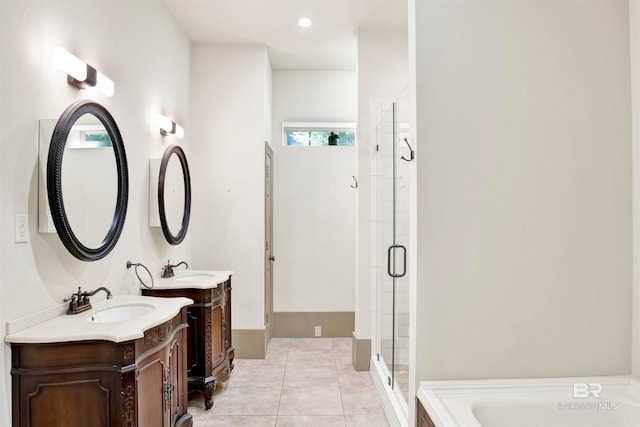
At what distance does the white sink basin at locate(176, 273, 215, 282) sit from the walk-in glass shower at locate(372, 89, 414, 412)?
1.44 meters

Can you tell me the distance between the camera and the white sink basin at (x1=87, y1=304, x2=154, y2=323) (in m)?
2.08

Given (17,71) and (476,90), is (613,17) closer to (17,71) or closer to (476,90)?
(476,90)

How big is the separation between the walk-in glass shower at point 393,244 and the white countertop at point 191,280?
1322 mm

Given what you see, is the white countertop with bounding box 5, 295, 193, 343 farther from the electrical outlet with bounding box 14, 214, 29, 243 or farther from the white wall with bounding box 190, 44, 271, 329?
the white wall with bounding box 190, 44, 271, 329

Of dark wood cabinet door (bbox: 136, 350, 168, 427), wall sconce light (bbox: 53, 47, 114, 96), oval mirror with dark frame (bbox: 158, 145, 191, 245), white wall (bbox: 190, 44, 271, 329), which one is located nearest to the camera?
dark wood cabinet door (bbox: 136, 350, 168, 427)

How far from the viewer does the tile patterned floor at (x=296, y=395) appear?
8.68 ft

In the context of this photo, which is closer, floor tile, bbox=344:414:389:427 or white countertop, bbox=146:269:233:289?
floor tile, bbox=344:414:389:427

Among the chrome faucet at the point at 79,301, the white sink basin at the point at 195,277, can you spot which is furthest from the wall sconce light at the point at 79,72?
the white sink basin at the point at 195,277

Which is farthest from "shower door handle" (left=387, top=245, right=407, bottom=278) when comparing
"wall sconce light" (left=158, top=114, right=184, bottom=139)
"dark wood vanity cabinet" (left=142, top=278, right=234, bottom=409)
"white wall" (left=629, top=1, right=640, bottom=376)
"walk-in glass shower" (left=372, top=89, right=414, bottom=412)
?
"wall sconce light" (left=158, top=114, right=184, bottom=139)

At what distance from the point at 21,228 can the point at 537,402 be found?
90.3 inches

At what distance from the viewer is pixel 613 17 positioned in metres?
1.78

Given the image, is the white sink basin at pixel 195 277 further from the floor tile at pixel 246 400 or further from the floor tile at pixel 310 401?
the floor tile at pixel 310 401

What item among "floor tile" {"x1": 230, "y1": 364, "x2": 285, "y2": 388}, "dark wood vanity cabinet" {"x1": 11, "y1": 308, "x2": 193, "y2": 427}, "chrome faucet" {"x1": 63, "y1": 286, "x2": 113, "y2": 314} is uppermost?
"chrome faucet" {"x1": 63, "y1": 286, "x2": 113, "y2": 314}

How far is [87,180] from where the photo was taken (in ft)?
6.79
